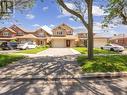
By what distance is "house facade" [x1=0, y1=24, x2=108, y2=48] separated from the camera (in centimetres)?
6462

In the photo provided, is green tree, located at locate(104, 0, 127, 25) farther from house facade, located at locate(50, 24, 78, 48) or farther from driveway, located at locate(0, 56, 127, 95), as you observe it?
house facade, located at locate(50, 24, 78, 48)

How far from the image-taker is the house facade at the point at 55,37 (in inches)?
2544

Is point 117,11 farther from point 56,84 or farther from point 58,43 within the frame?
point 58,43

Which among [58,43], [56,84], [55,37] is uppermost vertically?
[55,37]

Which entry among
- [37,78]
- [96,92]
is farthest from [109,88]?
[37,78]

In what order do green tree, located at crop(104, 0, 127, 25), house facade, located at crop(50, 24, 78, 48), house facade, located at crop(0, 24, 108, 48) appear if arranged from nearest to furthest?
green tree, located at crop(104, 0, 127, 25) < house facade, located at crop(50, 24, 78, 48) < house facade, located at crop(0, 24, 108, 48)

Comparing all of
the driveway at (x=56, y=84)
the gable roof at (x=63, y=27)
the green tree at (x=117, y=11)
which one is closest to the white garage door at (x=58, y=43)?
the gable roof at (x=63, y=27)

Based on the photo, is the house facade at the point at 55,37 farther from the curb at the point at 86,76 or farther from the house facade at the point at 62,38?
the curb at the point at 86,76

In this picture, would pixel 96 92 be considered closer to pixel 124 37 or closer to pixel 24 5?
pixel 24 5

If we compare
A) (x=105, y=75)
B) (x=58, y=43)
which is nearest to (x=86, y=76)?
(x=105, y=75)

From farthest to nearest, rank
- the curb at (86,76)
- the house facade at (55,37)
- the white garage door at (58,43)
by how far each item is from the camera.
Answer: the house facade at (55,37) < the white garage door at (58,43) < the curb at (86,76)

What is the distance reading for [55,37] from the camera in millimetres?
64250

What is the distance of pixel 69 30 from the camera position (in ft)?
228

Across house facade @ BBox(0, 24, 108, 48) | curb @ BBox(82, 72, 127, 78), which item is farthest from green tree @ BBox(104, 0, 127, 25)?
house facade @ BBox(0, 24, 108, 48)
